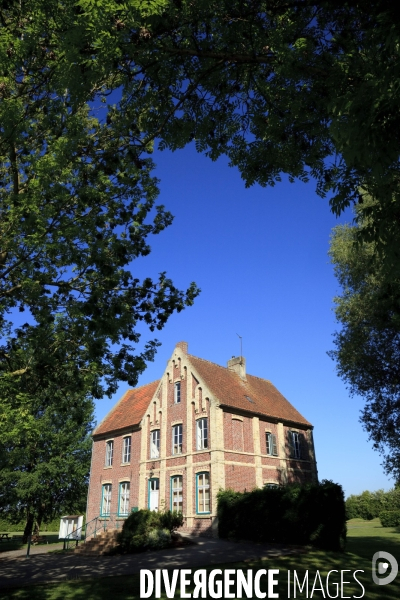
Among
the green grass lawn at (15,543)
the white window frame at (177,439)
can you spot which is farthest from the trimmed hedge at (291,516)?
the green grass lawn at (15,543)

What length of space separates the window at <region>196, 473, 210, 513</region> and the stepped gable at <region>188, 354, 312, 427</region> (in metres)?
4.41

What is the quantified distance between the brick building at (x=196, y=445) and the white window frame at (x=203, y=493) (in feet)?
0.17

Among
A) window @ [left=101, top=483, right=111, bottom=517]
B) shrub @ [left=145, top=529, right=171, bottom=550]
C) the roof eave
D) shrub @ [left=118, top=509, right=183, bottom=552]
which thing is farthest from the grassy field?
window @ [left=101, top=483, right=111, bottom=517]

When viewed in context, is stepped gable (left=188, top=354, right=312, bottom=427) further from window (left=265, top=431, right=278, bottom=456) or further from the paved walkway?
the paved walkway

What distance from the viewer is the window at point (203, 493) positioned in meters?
24.5

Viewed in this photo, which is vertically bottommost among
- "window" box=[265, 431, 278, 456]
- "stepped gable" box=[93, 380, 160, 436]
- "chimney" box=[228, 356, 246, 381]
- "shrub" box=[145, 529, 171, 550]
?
"shrub" box=[145, 529, 171, 550]

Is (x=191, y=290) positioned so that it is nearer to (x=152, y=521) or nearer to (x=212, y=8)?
(x=212, y=8)

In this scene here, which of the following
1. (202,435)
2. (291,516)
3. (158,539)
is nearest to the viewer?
(291,516)

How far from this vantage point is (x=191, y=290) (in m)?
10.7

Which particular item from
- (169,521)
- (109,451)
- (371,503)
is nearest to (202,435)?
(169,521)

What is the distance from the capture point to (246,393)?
98.5ft

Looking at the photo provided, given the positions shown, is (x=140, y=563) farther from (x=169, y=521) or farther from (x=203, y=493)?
(x=203, y=493)

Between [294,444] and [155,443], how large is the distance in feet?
32.3

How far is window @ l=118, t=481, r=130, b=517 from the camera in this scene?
28828 millimetres
